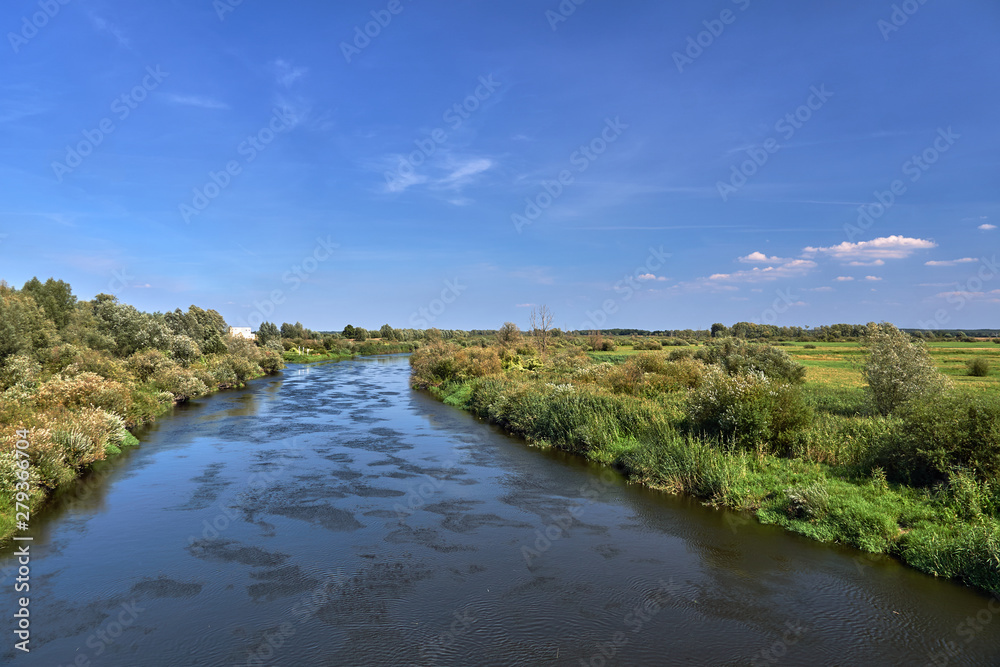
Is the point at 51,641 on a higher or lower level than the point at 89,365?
lower

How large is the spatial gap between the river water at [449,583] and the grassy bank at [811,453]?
25.3 inches

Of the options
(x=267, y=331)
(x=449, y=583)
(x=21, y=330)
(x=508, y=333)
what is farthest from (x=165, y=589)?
(x=267, y=331)

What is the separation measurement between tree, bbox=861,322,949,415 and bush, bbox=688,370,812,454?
4404 mm

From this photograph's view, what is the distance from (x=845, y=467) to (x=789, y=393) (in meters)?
2.85

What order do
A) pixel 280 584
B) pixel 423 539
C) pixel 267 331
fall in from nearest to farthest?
pixel 280 584
pixel 423 539
pixel 267 331

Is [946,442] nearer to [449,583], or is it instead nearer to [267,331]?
[449,583]

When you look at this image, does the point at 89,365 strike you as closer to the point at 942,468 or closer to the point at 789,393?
the point at 789,393

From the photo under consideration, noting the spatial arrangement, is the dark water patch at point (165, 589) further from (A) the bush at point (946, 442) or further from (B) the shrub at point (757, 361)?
(B) the shrub at point (757, 361)

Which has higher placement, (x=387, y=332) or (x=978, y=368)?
(x=387, y=332)

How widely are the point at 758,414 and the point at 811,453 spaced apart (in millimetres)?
1699

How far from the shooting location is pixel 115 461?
59.0ft

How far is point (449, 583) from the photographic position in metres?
9.55

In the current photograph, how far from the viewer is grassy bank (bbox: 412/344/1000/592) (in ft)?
33.6

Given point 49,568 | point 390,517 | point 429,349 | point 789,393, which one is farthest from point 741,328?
point 49,568
